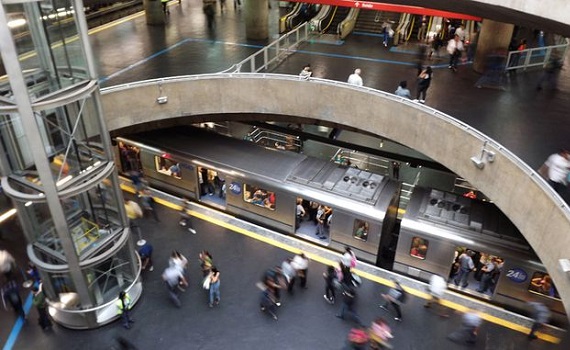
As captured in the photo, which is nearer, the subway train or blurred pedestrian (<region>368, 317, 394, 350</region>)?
blurred pedestrian (<region>368, 317, 394, 350</region>)

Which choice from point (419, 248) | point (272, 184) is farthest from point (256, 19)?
point (419, 248)

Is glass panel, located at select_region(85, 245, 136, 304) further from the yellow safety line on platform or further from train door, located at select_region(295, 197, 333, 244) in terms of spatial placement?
train door, located at select_region(295, 197, 333, 244)

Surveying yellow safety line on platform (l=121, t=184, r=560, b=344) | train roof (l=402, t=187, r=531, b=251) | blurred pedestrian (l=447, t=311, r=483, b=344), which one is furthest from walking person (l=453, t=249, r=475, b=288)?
blurred pedestrian (l=447, t=311, r=483, b=344)

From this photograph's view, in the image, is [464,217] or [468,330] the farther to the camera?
[464,217]

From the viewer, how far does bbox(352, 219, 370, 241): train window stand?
15.7 m

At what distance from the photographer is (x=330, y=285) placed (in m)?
13.6

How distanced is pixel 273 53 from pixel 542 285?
44.1 ft

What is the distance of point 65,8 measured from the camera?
9.93 meters

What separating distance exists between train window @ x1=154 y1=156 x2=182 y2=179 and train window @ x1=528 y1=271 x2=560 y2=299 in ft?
44.4

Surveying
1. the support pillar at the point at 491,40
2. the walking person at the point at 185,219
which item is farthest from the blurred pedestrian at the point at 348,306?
the support pillar at the point at 491,40

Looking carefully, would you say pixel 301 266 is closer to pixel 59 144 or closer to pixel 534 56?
pixel 59 144

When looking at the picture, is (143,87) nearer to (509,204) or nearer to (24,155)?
(24,155)

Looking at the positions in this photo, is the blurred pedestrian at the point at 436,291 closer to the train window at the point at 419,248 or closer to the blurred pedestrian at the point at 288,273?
the train window at the point at 419,248

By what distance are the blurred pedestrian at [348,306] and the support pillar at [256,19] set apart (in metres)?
14.7
